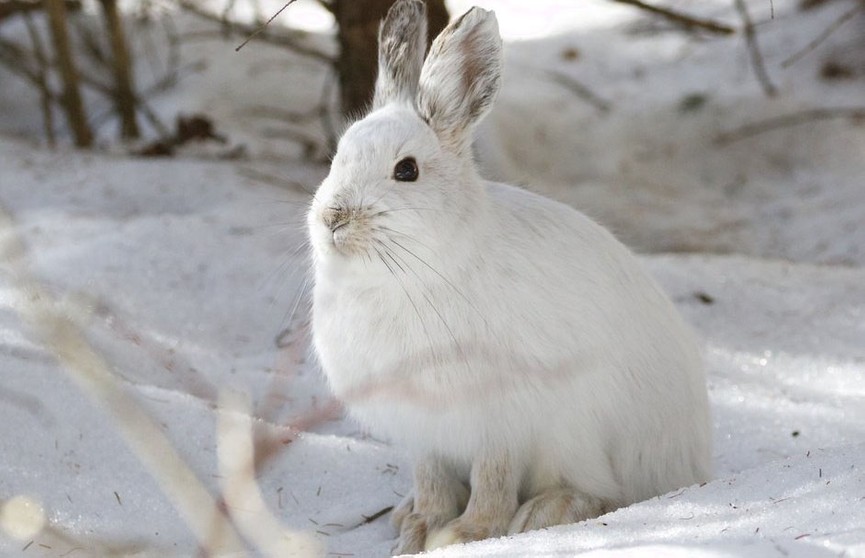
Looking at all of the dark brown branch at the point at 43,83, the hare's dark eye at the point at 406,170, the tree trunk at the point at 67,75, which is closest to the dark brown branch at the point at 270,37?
the tree trunk at the point at 67,75

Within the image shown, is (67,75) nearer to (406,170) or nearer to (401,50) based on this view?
(401,50)

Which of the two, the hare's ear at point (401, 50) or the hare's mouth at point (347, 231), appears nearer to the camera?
the hare's mouth at point (347, 231)

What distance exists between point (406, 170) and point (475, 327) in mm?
390

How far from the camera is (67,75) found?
6055 mm

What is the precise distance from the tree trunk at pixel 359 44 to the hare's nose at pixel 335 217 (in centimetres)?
230

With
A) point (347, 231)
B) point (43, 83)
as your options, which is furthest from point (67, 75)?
point (347, 231)

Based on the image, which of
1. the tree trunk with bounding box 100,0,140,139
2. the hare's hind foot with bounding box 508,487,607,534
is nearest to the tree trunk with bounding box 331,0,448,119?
the tree trunk with bounding box 100,0,140,139

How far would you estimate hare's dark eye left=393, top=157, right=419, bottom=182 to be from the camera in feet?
8.79

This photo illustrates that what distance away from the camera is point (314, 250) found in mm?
2727

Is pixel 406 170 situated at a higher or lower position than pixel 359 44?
higher

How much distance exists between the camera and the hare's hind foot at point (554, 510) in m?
2.72

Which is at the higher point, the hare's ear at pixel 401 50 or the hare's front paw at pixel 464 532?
the hare's ear at pixel 401 50

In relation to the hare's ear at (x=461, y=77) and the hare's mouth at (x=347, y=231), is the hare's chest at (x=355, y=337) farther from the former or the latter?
the hare's ear at (x=461, y=77)

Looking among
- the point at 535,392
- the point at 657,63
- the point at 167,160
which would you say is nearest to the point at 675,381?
the point at 535,392
